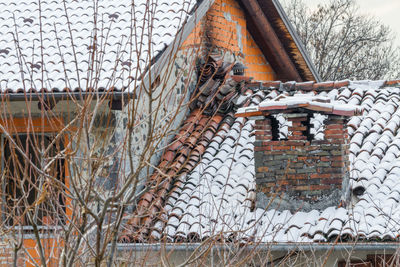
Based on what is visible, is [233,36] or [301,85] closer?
[301,85]

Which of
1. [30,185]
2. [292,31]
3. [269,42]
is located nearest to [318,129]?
[292,31]

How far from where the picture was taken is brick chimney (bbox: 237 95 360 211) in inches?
287

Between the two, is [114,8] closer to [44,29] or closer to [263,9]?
[44,29]

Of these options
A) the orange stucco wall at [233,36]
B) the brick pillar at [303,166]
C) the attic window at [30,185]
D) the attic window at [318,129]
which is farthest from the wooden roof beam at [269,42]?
the attic window at [30,185]

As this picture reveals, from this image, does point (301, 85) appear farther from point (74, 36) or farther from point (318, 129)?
point (74, 36)

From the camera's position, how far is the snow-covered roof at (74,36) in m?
7.76

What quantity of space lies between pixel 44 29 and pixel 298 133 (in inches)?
143

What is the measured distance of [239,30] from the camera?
1116 cm

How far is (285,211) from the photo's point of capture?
738cm

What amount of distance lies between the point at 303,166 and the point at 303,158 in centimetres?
8

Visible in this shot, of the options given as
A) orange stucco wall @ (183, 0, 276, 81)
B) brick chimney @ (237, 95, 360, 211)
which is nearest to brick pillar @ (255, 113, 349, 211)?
brick chimney @ (237, 95, 360, 211)

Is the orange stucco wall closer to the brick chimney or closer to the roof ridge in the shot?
the roof ridge

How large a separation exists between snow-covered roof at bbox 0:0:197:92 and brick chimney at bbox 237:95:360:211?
152 cm

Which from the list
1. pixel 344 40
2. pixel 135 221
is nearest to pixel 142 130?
pixel 135 221
